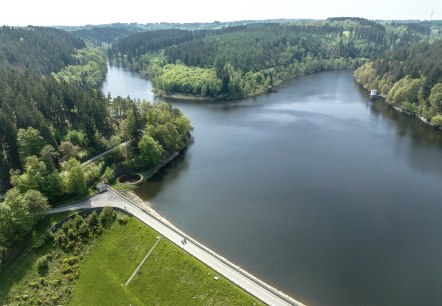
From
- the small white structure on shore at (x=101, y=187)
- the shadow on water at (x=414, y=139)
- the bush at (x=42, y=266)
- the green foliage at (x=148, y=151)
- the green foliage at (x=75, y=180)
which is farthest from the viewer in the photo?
the shadow on water at (x=414, y=139)

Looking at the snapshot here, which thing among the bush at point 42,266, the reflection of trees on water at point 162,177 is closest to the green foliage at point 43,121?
the reflection of trees on water at point 162,177

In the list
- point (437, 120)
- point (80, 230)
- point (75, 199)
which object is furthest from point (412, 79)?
point (80, 230)

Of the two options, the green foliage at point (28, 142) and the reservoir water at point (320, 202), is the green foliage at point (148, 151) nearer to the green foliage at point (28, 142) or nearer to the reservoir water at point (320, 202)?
the reservoir water at point (320, 202)

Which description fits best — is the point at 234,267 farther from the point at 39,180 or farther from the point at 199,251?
the point at 39,180

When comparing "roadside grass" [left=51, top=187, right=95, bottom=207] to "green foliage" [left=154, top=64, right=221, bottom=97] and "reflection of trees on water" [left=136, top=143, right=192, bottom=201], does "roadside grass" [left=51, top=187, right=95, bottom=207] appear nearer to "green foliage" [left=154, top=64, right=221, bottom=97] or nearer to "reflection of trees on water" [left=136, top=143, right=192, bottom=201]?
"reflection of trees on water" [left=136, top=143, right=192, bottom=201]

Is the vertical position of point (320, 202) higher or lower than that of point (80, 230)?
lower

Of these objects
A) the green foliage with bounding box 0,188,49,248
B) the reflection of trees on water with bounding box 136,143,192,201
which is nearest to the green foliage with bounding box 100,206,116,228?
the green foliage with bounding box 0,188,49,248
